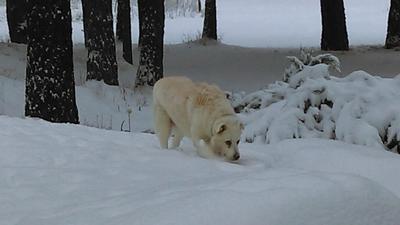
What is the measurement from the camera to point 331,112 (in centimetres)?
688

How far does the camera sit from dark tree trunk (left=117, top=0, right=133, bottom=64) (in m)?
17.2

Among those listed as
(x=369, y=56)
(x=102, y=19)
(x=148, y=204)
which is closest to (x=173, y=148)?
(x=148, y=204)

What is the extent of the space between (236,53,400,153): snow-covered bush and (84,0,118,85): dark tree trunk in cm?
551

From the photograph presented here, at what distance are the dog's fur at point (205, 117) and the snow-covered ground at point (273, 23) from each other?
17.6 meters

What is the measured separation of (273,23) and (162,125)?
3120 cm

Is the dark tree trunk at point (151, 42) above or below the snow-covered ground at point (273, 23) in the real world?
above

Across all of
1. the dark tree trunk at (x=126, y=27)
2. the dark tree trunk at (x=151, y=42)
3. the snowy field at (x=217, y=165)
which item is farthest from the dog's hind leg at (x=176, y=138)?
the dark tree trunk at (x=126, y=27)

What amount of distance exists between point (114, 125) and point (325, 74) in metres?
3.94

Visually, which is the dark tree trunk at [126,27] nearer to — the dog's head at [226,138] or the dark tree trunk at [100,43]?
the dark tree trunk at [100,43]

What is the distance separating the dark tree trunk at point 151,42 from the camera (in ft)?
42.1

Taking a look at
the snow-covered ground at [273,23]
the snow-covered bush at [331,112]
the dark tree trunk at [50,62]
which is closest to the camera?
the snow-covered bush at [331,112]

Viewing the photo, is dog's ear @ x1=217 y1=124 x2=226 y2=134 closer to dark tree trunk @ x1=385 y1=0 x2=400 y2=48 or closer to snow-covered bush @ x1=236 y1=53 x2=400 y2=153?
snow-covered bush @ x1=236 y1=53 x2=400 y2=153

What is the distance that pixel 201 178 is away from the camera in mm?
4418

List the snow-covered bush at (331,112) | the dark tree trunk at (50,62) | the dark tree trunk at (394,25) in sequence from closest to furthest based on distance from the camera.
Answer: the snow-covered bush at (331,112) → the dark tree trunk at (50,62) → the dark tree trunk at (394,25)
